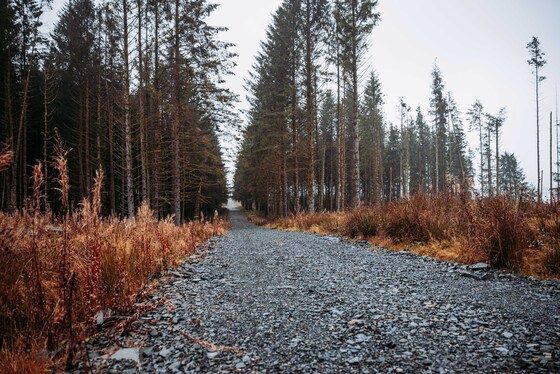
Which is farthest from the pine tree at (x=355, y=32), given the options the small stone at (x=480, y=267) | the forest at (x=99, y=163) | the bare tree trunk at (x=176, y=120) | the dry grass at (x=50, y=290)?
the dry grass at (x=50, y=290)

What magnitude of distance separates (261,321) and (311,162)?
14.0 metres

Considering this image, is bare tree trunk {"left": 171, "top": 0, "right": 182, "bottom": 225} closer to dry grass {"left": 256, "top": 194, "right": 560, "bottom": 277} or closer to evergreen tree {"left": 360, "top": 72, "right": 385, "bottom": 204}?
dry grass {"left": 256, "top": 194, "right": 560, "bottom": 277}

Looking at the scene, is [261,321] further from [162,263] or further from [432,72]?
[432,72]

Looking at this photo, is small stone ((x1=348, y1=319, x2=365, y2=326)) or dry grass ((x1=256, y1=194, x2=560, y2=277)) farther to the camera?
dry grass ((x1=256, y1=194, x2=560, y2=277))

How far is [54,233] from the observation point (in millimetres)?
3143

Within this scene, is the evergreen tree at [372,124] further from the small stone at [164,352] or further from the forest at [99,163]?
the small stone at [164,352]

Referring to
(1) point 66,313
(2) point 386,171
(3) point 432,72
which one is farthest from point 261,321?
(2) point 386,171

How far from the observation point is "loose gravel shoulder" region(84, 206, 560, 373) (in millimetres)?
1790

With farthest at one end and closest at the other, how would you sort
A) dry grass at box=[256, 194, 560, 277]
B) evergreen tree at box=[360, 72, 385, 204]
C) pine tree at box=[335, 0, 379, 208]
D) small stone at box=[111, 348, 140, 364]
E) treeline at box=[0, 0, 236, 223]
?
evergreen tree at box=[360, 72, 385, 204], pine tree at box=[335, 0, 379, 208], treeline at box=[0, 0, 236, 223], dry grass at box=[256, 194, 560, 277], small stone at box=[111, 348, 140, 364]

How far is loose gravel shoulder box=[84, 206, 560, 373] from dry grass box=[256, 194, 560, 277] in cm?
49

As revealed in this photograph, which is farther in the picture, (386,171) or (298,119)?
(386,171)

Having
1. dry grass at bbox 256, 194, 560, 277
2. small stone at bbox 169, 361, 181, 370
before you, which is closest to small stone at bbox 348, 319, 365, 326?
small stone at bbox 169, 361, 181, 370

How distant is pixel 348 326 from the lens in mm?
2357

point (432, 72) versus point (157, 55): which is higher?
point (432, 72)
